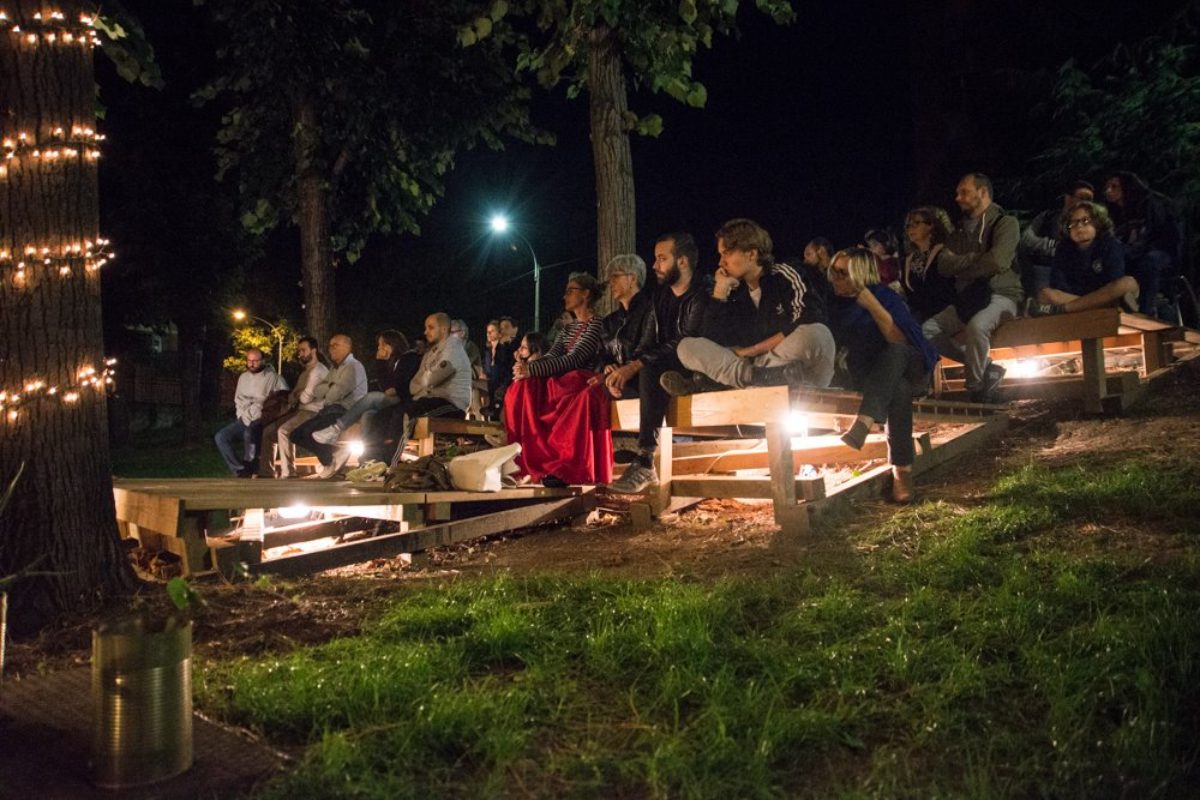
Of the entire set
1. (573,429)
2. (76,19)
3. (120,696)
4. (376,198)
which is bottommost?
(120,696)

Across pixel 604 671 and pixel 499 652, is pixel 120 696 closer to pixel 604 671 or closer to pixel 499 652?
pixel 499 652

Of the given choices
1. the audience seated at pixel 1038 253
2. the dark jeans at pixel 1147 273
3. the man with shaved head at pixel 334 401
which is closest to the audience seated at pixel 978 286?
the audience seated at pixel 1038 253

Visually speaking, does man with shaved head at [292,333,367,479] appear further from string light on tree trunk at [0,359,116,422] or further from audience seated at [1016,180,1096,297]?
audience seated at [1016,180,1096,297]

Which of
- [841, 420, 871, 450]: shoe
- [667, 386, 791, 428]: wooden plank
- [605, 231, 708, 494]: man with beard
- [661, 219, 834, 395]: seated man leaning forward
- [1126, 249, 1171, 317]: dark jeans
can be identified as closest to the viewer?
[667, 386, 791, 428]: wooden plank

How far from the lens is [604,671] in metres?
3.28

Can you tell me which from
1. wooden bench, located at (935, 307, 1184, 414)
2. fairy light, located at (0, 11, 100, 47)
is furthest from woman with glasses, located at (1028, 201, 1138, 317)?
fairy light, located at (0, 11, 100, 47)

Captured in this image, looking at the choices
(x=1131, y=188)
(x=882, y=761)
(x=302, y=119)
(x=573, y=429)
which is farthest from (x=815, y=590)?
(x=302, y=119)

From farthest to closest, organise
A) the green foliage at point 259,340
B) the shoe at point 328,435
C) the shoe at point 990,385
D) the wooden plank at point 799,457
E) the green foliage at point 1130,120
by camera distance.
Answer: the green foliage at point 259,340 → the green foliage at point 1130,120 → the shoe at point 328,435 → the shoe at point 990,385 → the wooden plank at point 799,457

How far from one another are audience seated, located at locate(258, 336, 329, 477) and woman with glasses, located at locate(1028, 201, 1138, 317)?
7.51m

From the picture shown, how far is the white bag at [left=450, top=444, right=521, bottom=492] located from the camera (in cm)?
612

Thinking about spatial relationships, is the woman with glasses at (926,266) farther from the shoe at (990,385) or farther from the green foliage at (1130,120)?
the green foliage at (1130,120)

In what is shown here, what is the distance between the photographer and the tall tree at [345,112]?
39.6 feet

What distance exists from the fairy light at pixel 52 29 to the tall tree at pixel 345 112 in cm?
770

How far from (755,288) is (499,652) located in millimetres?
3556
